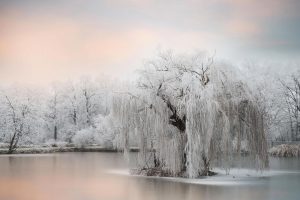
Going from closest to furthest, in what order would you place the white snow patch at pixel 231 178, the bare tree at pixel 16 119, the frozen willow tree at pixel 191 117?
the white snow patch at pixel 231 178, the frozen willow tree at pixel 191 117, the bare tree at pixel 16 119

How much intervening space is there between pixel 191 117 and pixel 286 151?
6192 mm

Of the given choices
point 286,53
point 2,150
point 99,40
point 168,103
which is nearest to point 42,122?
point 2,150

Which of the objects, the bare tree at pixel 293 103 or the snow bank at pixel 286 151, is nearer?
the snow bank at pixel 286 151

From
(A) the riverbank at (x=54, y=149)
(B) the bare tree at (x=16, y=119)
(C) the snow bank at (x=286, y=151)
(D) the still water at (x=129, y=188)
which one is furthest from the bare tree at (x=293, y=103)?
(B) the bare tree at (x=16, y=119)

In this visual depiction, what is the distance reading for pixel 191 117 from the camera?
24.1 feet

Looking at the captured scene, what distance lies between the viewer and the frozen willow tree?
24.2 ft

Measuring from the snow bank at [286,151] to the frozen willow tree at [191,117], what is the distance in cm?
524

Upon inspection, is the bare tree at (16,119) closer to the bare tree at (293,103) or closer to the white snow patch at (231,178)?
the bare tree at (293,103)

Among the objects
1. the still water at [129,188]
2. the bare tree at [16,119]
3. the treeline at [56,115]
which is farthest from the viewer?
the treeline at [56,115]

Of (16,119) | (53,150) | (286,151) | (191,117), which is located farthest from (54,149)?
(191,117)

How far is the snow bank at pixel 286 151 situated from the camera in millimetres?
12734

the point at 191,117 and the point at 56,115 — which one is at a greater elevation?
the point at 56,115

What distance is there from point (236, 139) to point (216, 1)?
3.73m

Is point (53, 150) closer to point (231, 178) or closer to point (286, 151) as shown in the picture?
point (286, 151)
